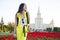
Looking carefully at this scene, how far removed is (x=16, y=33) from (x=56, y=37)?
328 cm

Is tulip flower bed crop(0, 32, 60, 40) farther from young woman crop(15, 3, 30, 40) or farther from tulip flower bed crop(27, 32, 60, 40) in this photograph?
young woman crop(15, 3, 30, 40)

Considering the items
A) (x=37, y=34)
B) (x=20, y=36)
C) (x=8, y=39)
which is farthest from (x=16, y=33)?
(x=37, y=34)

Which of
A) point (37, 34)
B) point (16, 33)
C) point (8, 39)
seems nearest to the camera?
point (16, 33)

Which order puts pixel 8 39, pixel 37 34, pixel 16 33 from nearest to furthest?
pixel 16 33 < pixel 8 39 < pixel 37 34

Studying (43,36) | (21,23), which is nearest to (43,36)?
(43,36)

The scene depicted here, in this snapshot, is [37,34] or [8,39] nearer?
[8,39]

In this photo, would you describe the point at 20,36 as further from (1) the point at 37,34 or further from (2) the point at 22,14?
(1) the point at 37,34

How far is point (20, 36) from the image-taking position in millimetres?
3705

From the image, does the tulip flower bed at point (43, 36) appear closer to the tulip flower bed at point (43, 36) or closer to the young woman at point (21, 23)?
the tulip flower bed at point (43, 36)

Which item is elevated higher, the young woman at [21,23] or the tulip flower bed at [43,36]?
the young woman at [21,23]

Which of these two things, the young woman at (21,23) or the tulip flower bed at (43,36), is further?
the tulip flower bed at (43,36)

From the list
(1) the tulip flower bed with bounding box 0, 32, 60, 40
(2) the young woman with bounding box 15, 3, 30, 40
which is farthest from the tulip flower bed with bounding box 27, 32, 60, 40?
(2) the young woman with bounding box 15, 3, 30, 40

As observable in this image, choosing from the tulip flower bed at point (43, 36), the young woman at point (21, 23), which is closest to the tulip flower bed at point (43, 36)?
the tulip flower bed at point (43, 36)

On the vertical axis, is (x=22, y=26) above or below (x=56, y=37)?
above
